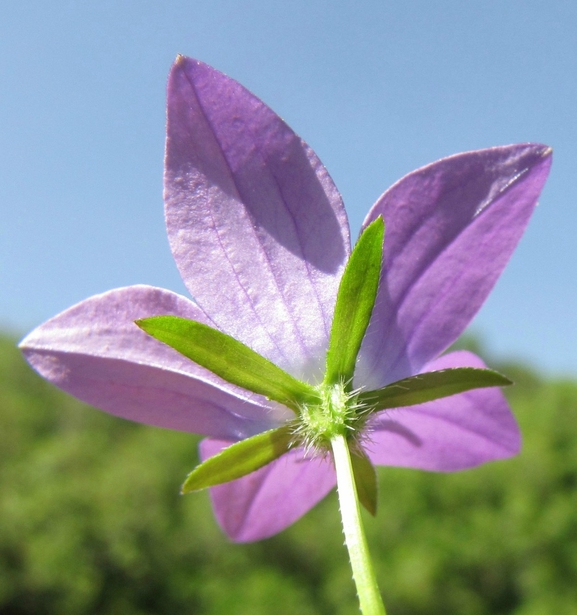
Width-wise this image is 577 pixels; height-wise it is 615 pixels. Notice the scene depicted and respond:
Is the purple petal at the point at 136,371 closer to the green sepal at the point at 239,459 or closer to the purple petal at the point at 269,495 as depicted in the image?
the green sepal at the point at 239,459

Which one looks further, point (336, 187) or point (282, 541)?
point (282, 541)

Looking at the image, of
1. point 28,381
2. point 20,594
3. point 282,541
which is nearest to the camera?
point 20,594

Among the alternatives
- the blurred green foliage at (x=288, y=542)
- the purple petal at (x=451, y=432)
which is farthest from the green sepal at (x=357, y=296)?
the blurred green foliage at (x=288, y=542)

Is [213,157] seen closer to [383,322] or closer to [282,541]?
[383,322]

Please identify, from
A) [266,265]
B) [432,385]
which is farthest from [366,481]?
[266,265]

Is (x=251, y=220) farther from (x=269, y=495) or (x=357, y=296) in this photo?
(x=269, y=495)

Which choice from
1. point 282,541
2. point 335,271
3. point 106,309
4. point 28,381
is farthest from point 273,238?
point 28,381
